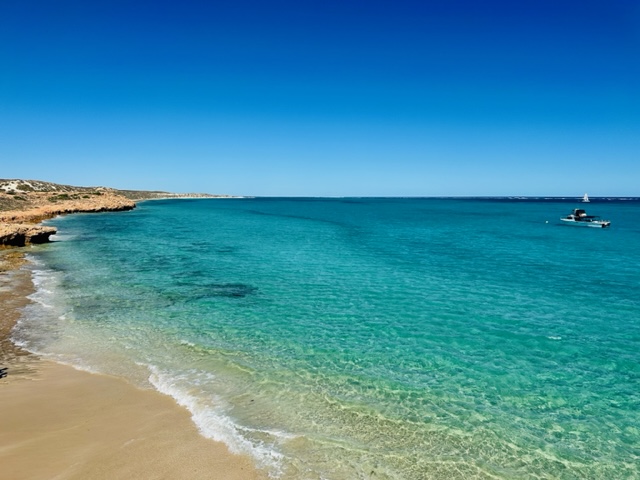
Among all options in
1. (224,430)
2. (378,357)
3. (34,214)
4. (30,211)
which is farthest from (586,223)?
(30,211)

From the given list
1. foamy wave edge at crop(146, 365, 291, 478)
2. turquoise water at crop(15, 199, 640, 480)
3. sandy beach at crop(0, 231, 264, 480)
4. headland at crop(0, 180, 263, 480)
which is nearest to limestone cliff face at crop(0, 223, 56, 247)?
turquoise water at crop(15, 199, 640, 480)

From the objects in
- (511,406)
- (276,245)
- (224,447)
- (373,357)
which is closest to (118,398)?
(224,447)

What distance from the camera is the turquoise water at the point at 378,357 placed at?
24.8 ft

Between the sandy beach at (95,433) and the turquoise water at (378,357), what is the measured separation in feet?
1.61

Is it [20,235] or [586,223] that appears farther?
[586,223]

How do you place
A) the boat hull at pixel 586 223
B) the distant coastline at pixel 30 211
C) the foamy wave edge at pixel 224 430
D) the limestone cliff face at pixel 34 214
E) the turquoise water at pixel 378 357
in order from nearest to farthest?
the foamy wave edge at pixel 224 430 < the turquoise water at pixel 378 357 < the limestone cliff face at pixel 34 214 < the distant coastline at pixel 30 211 < the boat hull at pixel 586 223

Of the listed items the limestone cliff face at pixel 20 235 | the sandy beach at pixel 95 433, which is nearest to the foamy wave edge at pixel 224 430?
the sandy beach at pixel 95 433

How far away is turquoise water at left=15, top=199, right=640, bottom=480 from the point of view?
7.56 metres

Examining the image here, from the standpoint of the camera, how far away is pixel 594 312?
1648 cm

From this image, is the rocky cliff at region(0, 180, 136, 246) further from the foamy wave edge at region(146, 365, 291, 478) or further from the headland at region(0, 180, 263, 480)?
the foamy wave edge at region(146, 365, 291, 478)

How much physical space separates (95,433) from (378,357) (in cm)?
721

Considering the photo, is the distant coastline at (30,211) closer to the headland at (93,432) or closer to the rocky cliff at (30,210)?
the rocky cliff at (30,210)

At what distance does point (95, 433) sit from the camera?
7.84m

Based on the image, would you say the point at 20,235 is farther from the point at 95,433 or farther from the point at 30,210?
the point at 30,210
